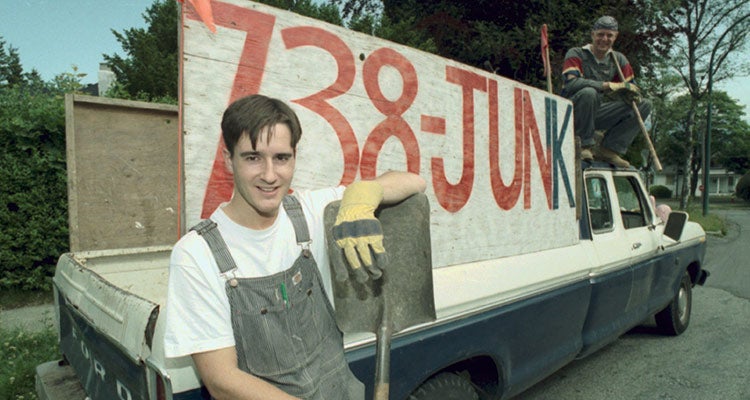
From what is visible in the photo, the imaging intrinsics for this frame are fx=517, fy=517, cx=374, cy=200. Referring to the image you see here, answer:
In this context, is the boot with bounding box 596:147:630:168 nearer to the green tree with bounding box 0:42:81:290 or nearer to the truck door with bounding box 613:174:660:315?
the truck door with bounding box 613:174:660:315

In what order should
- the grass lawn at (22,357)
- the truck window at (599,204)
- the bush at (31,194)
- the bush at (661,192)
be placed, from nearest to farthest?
the grass lawn at (22,357), the truck window at (599,204), the bush at (31,194), the bush at (661,192)

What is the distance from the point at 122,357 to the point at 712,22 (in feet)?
72.1

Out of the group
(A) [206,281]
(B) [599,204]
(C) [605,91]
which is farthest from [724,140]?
(A) [206,281]

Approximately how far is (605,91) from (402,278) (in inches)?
141

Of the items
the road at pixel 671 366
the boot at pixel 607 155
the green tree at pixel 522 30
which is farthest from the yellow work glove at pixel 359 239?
the green tree at pixel 522 30

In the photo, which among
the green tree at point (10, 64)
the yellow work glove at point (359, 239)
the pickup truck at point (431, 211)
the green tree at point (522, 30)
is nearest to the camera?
the yellow work glove at point (359, 239)

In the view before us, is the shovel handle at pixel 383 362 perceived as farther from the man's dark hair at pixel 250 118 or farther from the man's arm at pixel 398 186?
the man's dark hair at pixel 250 118

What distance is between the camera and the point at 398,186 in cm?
181

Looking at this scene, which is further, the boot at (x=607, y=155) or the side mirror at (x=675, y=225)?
the boot at (x=607, y=155)

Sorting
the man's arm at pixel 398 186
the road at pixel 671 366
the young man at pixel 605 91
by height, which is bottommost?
the road at pixel 671 366

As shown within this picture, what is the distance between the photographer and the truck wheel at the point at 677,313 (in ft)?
16.1

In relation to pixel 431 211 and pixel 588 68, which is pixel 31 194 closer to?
pixel 431 211

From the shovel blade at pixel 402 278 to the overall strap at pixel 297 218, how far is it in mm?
94

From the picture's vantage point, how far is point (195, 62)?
184cm
